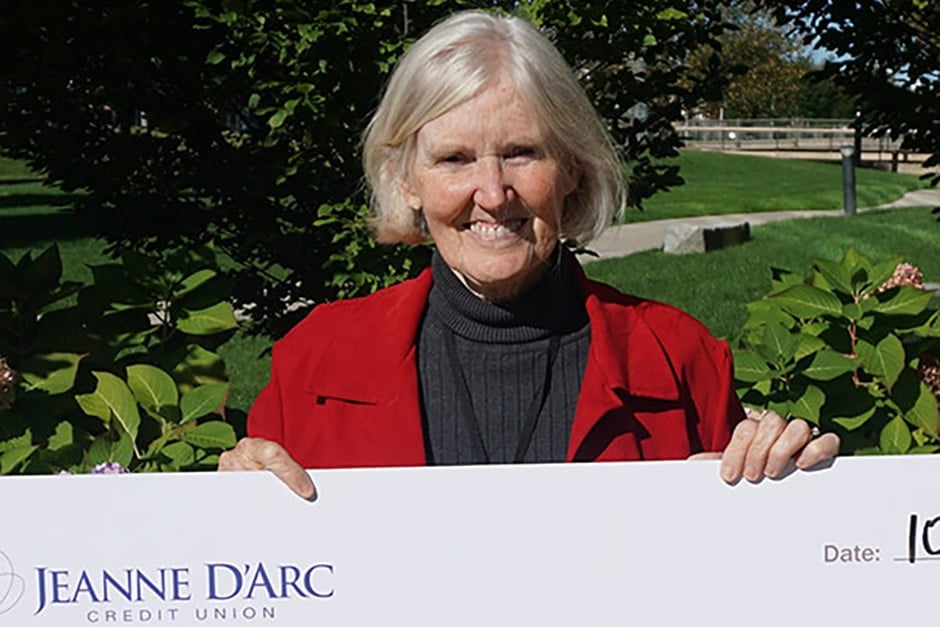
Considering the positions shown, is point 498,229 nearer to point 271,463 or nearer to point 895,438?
point 271,463

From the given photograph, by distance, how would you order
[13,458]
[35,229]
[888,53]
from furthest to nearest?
[35,229] → [888,53] → [13,458]

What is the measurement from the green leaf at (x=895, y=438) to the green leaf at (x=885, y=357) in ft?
0.29

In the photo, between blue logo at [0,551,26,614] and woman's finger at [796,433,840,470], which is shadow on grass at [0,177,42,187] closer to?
blue logo at [0,551,26,614]

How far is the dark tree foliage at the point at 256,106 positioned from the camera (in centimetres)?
351

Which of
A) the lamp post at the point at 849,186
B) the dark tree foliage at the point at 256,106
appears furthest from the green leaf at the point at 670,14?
the lamp post at the point at 849,186

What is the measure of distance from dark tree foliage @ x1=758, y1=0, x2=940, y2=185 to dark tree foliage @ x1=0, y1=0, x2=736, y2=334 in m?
0.38

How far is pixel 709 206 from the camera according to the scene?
58.2 ft

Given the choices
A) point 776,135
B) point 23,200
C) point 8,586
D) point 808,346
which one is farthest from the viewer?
point 776,135

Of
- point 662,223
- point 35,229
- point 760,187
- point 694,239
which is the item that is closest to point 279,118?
point 694,239

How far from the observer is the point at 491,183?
203 cm

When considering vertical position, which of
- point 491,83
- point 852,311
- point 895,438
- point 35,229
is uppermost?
point 491,83

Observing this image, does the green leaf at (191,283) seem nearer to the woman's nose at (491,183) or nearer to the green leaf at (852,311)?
the woman's nose at (491,183)

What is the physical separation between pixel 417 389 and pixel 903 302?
1279mm

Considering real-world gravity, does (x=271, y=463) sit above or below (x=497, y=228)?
below
